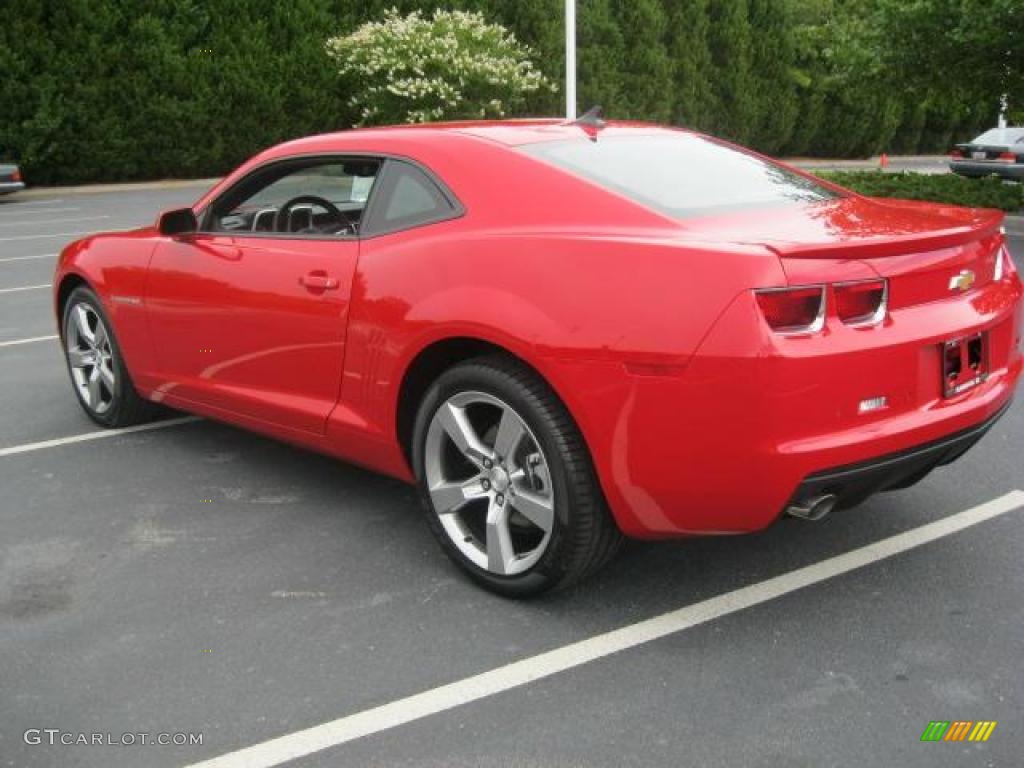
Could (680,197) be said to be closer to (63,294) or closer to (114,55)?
(63,294)

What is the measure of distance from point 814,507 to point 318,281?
1.96 m

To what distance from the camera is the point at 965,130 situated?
44.2 metres

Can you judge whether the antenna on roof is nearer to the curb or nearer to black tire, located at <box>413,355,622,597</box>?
black tire, located at <box>413,355,622,597</box>

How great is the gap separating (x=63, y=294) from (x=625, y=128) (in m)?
3.22

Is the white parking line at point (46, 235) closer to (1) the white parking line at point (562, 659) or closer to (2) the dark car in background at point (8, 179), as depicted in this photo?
(2) the dark car in background at point (8, 179)

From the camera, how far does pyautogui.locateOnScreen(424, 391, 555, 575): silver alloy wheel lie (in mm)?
3525

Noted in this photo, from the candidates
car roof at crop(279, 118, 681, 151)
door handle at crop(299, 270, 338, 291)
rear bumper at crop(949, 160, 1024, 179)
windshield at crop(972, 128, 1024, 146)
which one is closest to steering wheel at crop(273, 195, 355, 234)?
car roof at crop(279, 118, 681, 151)

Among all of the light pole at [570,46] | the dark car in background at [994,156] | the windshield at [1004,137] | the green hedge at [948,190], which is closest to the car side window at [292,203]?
the green hedge at [948,190]

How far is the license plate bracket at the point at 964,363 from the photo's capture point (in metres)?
3.39

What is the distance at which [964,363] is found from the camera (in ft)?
11.4

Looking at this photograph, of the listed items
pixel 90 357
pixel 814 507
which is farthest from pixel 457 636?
pixel 90 357

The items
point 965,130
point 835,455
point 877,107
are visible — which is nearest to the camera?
point 835,455

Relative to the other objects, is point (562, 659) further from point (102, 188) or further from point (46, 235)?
point (102, 188)

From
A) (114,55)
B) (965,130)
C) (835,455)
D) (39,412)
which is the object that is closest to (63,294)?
(39,412)
